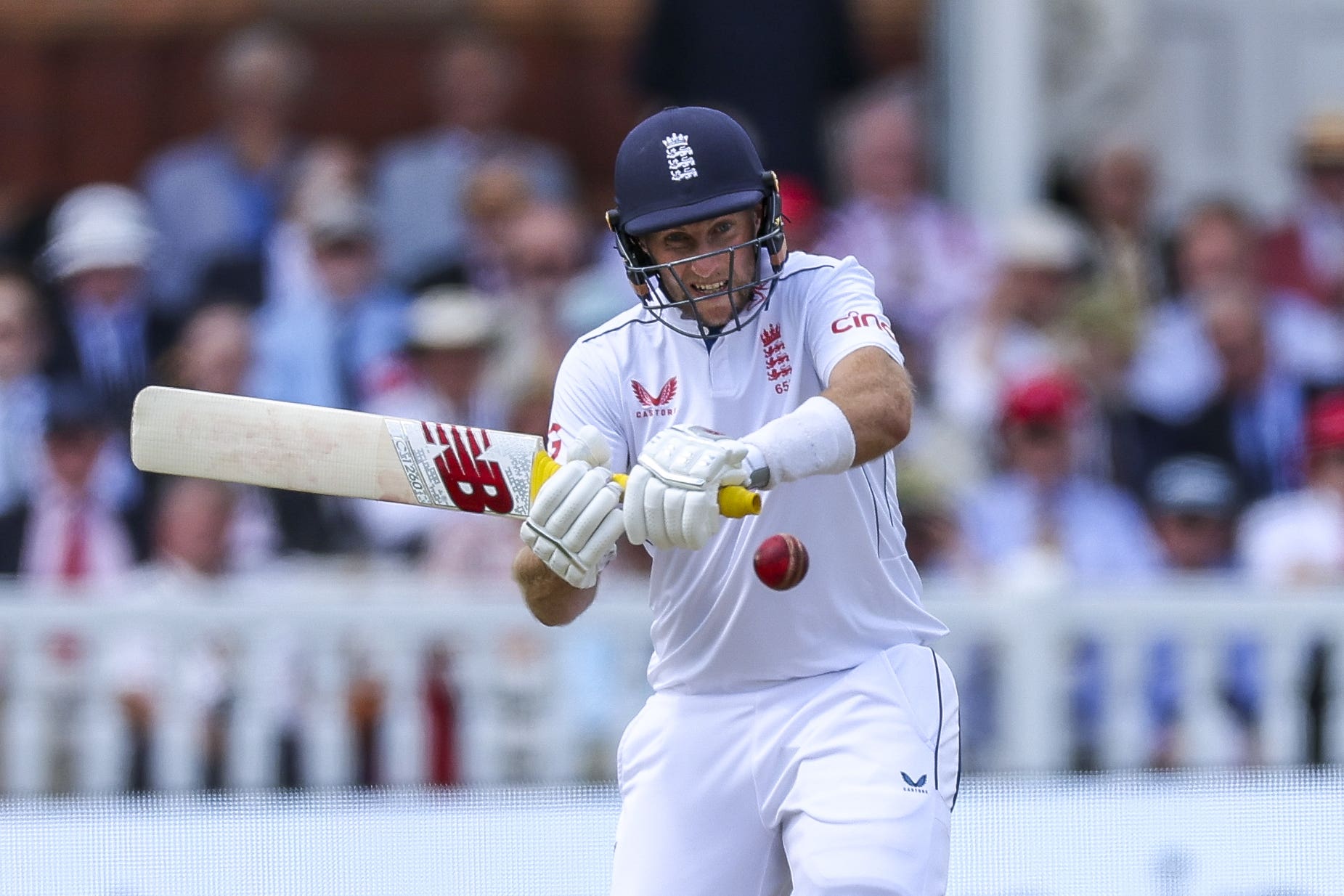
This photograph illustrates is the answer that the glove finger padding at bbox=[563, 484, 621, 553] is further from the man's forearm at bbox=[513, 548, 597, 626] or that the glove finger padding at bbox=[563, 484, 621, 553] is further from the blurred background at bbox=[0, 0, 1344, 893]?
the blurred background at bbox=[0, 0, 1344, 893]

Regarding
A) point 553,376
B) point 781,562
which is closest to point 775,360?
point 781,562

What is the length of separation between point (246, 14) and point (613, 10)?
135 cm

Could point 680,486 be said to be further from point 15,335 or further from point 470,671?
point 15,335

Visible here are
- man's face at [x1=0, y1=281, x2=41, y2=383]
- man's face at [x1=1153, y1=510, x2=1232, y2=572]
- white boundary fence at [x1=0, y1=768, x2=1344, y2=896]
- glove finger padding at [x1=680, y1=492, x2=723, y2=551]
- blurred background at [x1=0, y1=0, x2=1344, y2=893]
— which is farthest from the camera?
man's face at [x1=0, y1=281, x2=41, y2=383]

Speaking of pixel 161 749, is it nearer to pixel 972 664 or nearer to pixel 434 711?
pixel 434 711

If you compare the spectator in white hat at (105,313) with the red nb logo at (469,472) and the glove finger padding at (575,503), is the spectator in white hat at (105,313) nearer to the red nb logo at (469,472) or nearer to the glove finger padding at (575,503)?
the red nb logo at (469,472)

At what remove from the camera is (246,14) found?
826 centimetres

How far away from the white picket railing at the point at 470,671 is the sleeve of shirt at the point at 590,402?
2043mm

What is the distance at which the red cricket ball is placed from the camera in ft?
10.3

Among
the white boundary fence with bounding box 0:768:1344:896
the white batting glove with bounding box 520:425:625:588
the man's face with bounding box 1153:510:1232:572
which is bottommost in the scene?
the white boundary fence with bounding box 0:768:1344:896

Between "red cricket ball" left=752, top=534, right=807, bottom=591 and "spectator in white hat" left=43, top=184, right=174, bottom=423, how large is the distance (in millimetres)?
3654

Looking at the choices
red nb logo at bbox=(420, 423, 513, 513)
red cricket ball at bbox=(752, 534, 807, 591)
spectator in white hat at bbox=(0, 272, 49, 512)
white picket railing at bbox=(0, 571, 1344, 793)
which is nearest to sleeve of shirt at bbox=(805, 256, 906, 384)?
red cricket ball at bbox=(752, 534, 807, 591)

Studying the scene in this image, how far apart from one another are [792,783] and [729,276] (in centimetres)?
77

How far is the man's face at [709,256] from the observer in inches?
132
